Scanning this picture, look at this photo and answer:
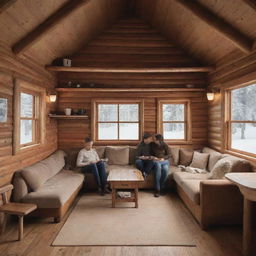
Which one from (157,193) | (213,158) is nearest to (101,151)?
(157,193)

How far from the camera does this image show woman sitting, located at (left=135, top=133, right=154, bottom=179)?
16.7ft

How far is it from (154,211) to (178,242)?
104 centimetres

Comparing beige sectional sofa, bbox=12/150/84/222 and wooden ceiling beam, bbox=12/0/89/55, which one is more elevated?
wooden ceiling beam, bbox=12/0/89/55

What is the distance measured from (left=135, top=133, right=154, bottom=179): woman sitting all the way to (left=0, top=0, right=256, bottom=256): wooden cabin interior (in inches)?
1.1

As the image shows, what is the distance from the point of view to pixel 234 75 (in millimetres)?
4504

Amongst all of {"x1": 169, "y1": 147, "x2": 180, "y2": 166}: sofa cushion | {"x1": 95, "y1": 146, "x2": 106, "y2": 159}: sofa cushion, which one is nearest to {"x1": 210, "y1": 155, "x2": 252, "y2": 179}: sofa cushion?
{"x1": 169, "y1": 147, "x2": 180, "y2": 166}: sofa cushion

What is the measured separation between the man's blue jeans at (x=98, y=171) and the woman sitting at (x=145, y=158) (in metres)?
0.83

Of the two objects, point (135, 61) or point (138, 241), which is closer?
point (138, 241)

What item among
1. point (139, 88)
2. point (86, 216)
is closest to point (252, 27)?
point (139, 88)

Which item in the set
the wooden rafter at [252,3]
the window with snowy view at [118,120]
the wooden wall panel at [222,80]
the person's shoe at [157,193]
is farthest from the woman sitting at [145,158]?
the wooden rafter at [252,3]

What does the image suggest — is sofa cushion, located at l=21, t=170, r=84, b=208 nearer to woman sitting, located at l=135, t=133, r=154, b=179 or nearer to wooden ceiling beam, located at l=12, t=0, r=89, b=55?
woman sitting, located at l=135, t=133, r=154, b=179

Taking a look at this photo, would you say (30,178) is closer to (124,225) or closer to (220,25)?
(124,225)

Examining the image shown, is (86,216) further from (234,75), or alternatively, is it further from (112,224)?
(234,75)

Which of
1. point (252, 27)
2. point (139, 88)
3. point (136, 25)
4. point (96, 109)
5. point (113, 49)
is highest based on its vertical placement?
point (136, 25)
